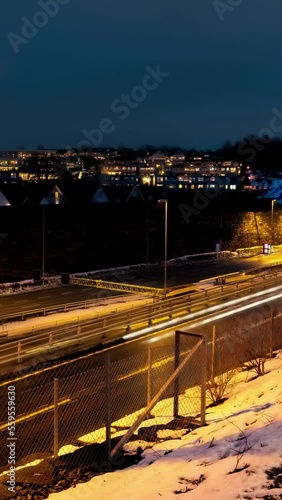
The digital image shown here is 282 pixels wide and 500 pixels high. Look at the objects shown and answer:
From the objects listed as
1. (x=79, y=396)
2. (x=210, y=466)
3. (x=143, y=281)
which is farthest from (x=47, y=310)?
(x=210, y=466)

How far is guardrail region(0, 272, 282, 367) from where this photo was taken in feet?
48.7

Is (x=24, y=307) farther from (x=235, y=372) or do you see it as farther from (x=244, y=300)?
→ (x=235, y=372)

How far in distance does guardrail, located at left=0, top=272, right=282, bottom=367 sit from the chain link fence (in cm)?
125

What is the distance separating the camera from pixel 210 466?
548cm

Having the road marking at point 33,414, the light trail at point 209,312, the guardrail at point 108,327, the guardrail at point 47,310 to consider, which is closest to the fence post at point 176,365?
the road marking at point 33,414

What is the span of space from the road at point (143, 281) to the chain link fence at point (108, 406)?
42.2 ft

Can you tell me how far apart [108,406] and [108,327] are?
10.7 meters

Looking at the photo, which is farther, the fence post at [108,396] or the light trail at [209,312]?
the light trail at [209,312]

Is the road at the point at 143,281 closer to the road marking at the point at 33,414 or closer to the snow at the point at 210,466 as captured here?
the road marking at the point at 33,414

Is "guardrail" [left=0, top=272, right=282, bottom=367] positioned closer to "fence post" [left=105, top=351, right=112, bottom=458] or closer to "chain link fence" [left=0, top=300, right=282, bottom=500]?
"chain link fence" [left=0, top=300, right=282, bottom=500]

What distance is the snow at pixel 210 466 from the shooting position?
4941 millimetres

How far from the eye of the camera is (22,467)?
623cm

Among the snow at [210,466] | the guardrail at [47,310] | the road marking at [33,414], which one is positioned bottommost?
the guardrail at [47,310]

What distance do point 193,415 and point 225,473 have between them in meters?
3.12
